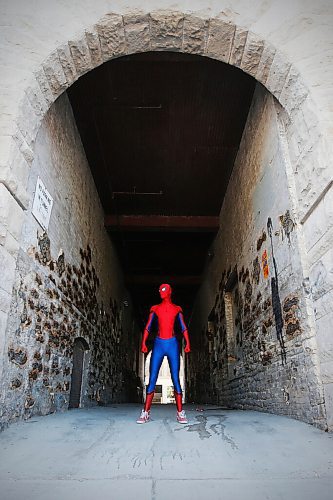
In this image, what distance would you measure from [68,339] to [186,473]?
3.23 m

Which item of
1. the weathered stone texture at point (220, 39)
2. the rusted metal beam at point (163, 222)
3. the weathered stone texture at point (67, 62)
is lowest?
the weathered stone texture at point (67, 62)

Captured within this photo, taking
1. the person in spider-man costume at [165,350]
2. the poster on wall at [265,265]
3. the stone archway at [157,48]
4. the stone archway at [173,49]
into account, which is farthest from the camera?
the poster on wall at [265,265]

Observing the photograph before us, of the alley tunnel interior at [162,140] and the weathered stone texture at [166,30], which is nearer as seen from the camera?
the weathered stone texture at [166,30]

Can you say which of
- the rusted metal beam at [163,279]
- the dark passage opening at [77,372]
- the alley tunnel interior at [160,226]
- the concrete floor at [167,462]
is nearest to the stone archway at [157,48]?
the alley tunnel interior at [160,226]

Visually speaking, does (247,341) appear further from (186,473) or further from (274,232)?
(186,473)

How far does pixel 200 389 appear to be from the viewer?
36.5ft

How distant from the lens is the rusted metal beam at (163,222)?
7.94 metres

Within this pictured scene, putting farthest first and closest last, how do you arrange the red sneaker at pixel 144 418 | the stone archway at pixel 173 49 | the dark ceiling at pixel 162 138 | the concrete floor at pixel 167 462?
the dark ceiling at pixel 162 138, the red sneaker at pixel 144 418, the stone archway at pixel 173 49, the concrete floor at pixel 167 462

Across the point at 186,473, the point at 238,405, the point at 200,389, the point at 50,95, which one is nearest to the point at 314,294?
the point at 186,473

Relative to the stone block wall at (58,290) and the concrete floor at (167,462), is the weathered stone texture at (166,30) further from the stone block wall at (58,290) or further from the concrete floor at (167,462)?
the concrete floor at (167,462)

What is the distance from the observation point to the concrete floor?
1672 millimetres

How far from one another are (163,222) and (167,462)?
623cm

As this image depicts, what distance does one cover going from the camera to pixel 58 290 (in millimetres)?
4352

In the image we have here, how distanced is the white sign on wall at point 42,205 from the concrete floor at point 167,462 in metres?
1.91
